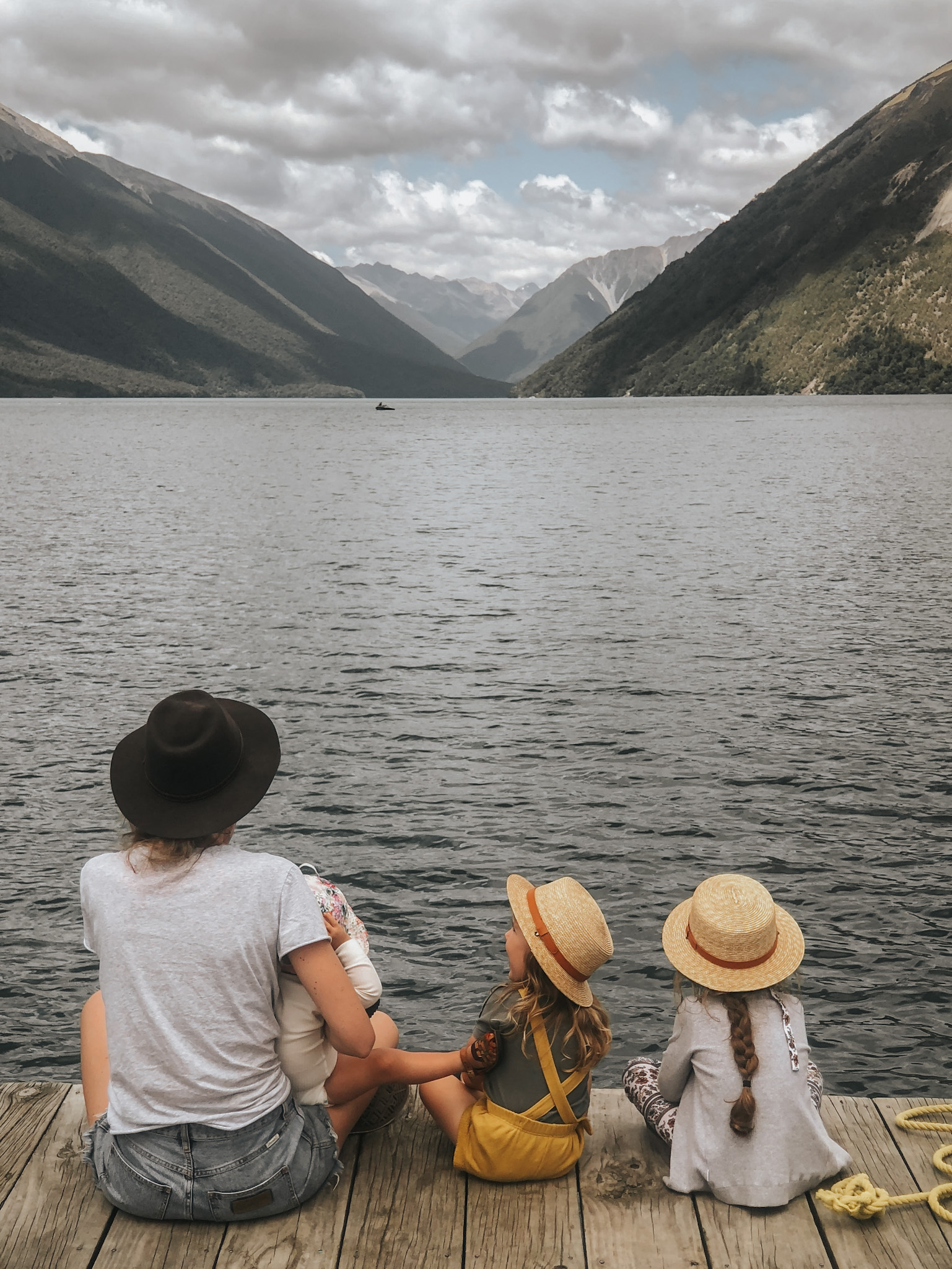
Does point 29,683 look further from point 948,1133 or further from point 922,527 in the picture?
point 922,527

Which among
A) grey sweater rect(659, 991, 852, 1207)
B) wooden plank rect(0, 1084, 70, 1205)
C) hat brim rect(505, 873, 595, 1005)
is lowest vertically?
wooden plank rect(0, 1084, 70, 1205)

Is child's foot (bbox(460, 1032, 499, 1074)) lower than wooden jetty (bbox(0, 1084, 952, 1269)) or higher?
higher

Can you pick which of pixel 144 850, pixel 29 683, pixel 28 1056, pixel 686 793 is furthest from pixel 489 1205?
pixel 29 683

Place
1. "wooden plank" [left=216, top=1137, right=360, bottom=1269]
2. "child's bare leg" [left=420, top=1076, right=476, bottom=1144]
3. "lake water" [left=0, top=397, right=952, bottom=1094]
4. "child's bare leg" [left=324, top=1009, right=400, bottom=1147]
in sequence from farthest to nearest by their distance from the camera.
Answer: "lake water" [left=0, top=397, right=952, bottom=1094], "child's bare leg" [left=420, top=1076, right=476, bottom=1144], "child's bare leg" [left=324, top=1009, right=400, bottom=1147], "wooden plank" [left=216, top=1137, right=360, bottom=1269]

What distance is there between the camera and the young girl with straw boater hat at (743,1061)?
160 inches

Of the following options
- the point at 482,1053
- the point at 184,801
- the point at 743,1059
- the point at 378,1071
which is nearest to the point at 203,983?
the point at 184,801

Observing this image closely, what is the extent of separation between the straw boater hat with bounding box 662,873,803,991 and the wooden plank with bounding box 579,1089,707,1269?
93 cm

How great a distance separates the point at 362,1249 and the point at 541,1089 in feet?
2.89

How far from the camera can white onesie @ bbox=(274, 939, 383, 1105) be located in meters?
3.96

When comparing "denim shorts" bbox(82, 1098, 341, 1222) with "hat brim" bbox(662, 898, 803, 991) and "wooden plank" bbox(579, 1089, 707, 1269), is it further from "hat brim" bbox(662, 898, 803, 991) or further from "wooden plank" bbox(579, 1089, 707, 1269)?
"hat brim" bbox(662, 898, 803, 991)

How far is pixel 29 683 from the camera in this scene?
61.4ft

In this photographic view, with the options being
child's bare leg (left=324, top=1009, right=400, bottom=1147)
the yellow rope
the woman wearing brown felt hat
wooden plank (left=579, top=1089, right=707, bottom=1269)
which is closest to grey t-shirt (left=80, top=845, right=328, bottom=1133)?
the woman wearing brown felt hat

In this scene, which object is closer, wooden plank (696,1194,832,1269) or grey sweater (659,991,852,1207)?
wooden plank (696,1194,832,1269)

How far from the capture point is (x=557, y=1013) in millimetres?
4238
